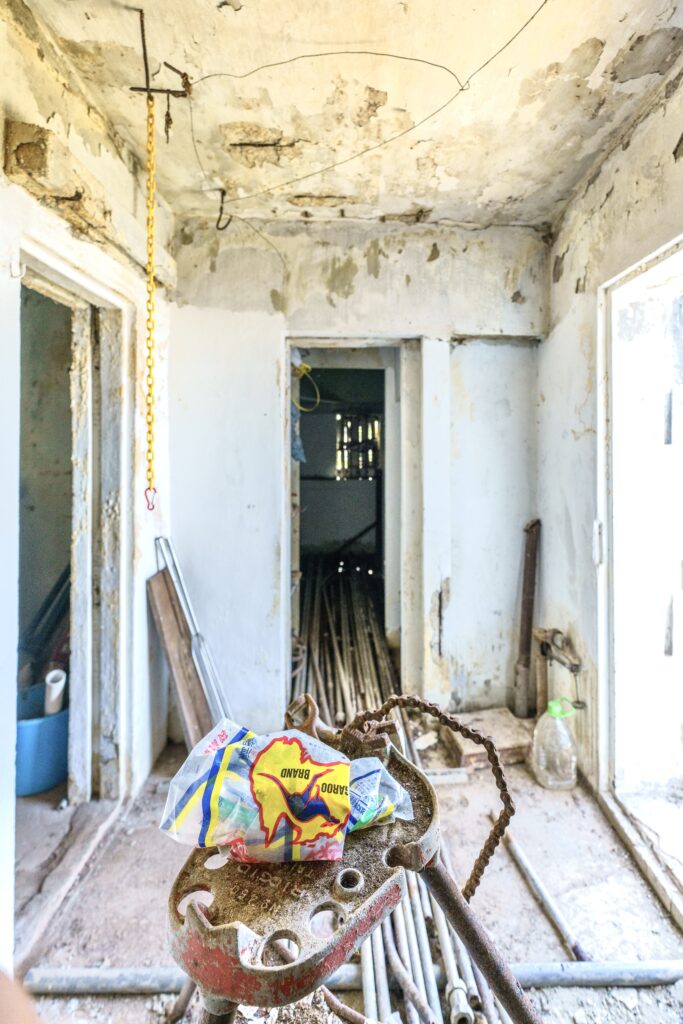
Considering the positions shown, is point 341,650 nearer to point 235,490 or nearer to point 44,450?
point 235,490

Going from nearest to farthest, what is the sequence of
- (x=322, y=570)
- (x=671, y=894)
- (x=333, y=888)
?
(x=333, y=888) < (x=671, y=894) < (x=322, y=570)

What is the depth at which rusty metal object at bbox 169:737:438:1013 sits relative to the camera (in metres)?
0.59

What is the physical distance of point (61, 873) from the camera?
1.62m

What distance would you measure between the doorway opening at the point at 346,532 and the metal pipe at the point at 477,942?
1.69 metres

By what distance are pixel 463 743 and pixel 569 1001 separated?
1.02 meters

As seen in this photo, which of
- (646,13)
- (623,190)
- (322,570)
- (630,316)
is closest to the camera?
(646,13)

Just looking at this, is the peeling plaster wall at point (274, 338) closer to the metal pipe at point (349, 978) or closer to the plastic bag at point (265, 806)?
the metal pipe at point (349, 978)

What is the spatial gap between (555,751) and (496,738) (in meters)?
0.27

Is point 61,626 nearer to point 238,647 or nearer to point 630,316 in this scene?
point 238,647

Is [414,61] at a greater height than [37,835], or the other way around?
[414,61]

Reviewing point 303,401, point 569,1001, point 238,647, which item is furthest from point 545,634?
point 303,401

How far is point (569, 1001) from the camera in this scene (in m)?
1.26

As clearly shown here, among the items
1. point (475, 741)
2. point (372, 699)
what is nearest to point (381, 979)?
point (475, 741)

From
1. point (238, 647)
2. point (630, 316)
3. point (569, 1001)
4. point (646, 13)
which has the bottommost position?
point (569, 1001)
